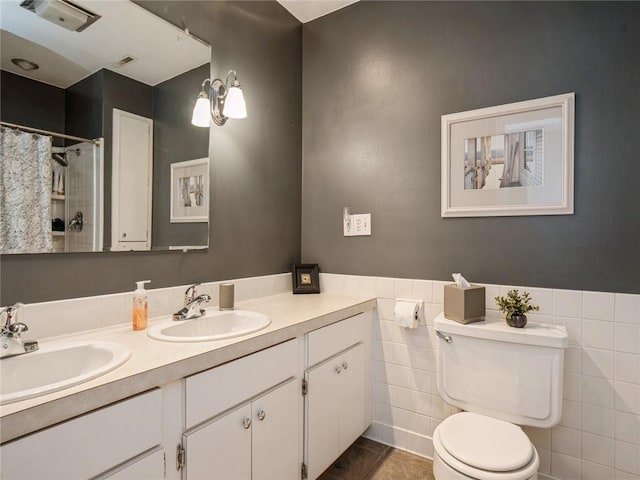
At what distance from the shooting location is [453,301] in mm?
1627

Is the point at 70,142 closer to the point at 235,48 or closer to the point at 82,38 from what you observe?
the point at 82,38

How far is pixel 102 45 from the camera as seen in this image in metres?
1.32

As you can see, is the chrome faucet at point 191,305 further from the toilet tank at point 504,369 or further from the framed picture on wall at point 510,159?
the framed picture on wall at point 510,159

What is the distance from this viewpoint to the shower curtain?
42.3 inches

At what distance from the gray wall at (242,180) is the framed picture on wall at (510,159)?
39.2 inches

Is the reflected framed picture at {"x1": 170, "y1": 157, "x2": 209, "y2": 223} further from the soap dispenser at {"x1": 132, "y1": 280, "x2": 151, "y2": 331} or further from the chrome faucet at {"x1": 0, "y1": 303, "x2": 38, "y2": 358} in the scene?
the chrome faucet at {"x1": 0, "y1": 303, "x2": 38, "y2": 358}

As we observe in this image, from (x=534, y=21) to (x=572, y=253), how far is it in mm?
1121

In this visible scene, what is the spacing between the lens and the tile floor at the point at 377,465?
5.69 feet

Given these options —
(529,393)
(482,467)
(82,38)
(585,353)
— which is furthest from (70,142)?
(585,353)

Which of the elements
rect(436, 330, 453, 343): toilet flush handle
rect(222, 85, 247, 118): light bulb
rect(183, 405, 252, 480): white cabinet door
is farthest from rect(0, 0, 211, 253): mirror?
rect(436, 330, 453, 343): toilet flush handle

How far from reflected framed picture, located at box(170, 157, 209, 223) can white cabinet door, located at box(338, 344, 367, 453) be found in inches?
40.2

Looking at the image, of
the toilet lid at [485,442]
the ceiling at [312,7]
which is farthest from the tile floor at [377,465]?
the ceiling at [312,7]

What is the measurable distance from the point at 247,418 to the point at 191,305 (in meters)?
0.54

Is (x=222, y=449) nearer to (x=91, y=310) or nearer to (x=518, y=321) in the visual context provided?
(x=91, y=310)
